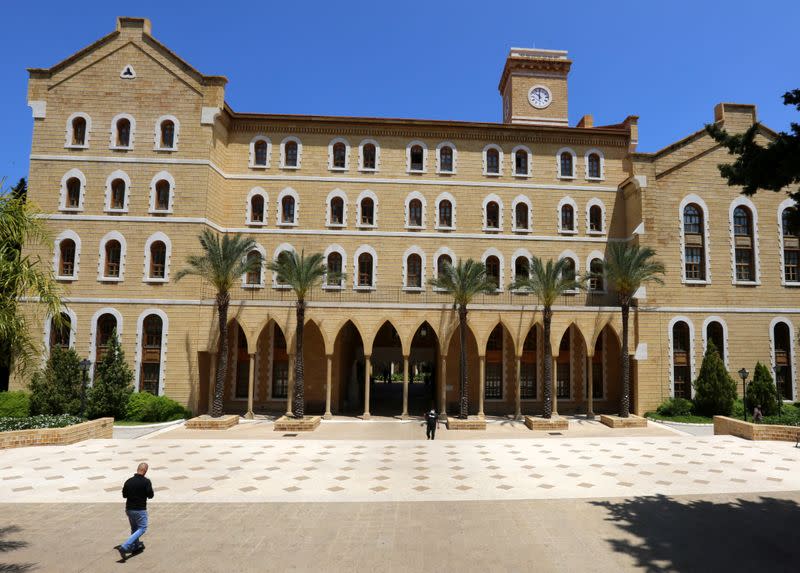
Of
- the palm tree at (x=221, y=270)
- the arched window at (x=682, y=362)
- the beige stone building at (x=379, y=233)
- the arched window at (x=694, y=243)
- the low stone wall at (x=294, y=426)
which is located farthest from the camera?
the arched window at (x=694, y=243)

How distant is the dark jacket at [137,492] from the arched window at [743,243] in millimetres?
28957

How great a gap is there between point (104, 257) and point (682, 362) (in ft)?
98.5

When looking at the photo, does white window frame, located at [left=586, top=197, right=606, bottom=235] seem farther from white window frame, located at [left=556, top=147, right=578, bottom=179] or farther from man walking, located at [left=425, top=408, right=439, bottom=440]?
man walking, located at [left=425, top=408, right=439, bottom=440]

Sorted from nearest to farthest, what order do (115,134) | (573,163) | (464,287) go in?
(464,287) → (115,134) → (573,163)

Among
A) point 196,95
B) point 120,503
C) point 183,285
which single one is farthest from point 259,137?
point 120,503

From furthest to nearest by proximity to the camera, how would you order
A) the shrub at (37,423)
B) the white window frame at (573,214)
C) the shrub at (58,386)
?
the white window frame at (573,214)
the shrub at (58,386)
the shrub at (37,423)

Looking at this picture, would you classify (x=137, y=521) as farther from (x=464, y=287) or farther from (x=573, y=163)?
(x=573, y=163)

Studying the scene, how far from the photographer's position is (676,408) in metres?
24.0

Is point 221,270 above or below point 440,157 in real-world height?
below

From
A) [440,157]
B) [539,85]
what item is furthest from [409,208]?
[539,85]

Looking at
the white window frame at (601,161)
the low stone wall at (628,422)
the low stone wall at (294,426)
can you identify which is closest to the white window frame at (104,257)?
the low stone wall at (294,426)

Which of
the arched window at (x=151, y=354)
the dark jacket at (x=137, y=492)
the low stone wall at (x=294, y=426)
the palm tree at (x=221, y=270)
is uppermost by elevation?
the palm tree at (x=221, y=270)

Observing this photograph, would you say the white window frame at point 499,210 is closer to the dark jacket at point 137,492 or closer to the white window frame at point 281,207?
the white window frame at point 281,207

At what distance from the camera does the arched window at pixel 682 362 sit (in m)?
25.4
